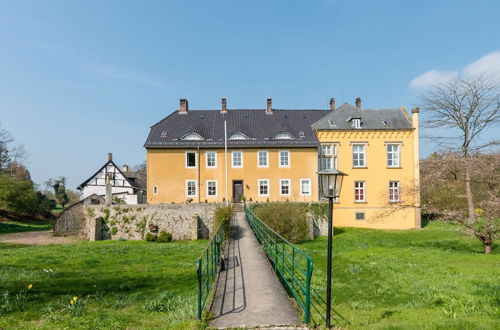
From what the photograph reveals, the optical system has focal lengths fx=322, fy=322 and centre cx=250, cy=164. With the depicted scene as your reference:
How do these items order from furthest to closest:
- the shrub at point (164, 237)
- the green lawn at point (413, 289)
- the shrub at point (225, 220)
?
the shrub at point (164, 237)
the shrub at point (225, 220)
the green lawn at point (413, 289)

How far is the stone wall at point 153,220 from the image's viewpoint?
24531 mm

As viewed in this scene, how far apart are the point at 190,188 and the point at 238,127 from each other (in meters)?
7.36

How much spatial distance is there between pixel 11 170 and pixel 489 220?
187ft

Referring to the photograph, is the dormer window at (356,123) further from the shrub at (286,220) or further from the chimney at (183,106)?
the chimney at (183,106)

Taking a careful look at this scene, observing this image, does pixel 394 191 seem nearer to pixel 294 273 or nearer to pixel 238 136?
pixel 238 136

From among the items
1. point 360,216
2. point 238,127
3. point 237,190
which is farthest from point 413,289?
point 238,127

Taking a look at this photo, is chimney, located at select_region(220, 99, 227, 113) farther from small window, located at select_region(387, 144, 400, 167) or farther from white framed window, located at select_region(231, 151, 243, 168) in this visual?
small window, located at select_region(387, 144, 400, 167)

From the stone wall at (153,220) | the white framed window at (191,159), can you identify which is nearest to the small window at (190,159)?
the white framed window at (191,159)

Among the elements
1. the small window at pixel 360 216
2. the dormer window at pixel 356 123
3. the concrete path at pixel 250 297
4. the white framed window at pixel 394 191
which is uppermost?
the dormer window at pixel 356 123

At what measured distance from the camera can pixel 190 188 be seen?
2883 cm

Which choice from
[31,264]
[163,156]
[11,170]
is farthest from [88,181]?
[31,264]

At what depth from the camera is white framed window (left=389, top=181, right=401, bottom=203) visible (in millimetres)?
29266

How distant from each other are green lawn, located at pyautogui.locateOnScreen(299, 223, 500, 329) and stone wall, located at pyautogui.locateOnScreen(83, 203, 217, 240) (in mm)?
11804

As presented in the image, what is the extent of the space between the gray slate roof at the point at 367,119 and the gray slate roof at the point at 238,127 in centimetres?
190
